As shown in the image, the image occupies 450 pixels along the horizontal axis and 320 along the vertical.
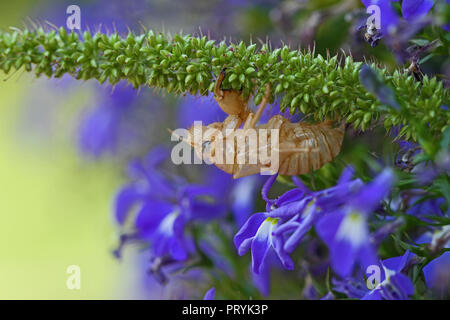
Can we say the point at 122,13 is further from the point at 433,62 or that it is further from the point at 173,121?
Result: the point at 433,62

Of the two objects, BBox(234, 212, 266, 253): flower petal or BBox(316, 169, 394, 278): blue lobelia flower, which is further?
BBox(234, 212, 266, 253): flower petal

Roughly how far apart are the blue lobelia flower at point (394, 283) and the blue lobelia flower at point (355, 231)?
0.27 ft

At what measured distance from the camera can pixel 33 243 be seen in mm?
1824

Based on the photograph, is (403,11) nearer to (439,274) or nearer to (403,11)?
(403,11)

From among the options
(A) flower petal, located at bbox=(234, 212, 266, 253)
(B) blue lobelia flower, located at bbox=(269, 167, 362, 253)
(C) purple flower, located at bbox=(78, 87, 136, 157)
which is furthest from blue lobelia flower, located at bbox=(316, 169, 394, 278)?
(C) purple flower, located at bbox=(78, 87, 136, 157)

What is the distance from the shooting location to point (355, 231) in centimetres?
40

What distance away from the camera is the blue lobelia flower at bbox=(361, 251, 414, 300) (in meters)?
0.48

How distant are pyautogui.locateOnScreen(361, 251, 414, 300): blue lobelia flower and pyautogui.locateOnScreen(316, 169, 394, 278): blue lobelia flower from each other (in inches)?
3.2

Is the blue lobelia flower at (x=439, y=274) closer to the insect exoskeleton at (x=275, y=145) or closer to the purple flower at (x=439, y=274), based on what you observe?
the purple flower at (x=439, y=274)

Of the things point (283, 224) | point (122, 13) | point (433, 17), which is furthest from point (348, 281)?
point (122, 13)

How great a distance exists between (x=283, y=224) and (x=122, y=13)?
2.47 feet

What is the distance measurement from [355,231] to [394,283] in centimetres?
11

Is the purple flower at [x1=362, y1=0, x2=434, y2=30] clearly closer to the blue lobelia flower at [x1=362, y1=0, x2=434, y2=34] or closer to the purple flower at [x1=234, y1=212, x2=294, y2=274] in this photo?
the blue lobelia flower at [x1=362, y1=0, x2=434, y2=34]

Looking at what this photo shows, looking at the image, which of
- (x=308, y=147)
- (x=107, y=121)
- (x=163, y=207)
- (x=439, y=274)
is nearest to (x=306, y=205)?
(x=308, y=147)
